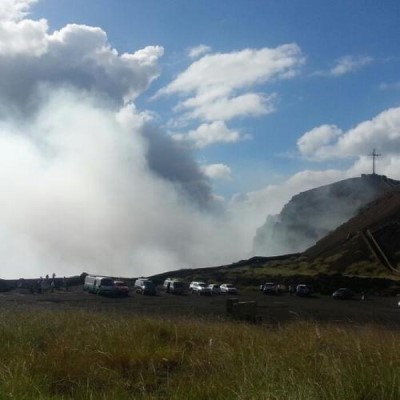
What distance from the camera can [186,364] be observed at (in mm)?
9703

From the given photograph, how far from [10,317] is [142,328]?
3.67m

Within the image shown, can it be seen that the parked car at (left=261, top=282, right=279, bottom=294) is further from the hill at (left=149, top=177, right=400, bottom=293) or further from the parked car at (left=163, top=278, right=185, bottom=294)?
the parked car at (left=163, top=278, right=185, bottom=294)

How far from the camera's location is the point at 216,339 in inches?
448

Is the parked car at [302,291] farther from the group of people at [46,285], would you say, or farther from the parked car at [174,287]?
the group of people at [46,285]

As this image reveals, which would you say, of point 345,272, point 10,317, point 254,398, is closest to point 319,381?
point 254,398

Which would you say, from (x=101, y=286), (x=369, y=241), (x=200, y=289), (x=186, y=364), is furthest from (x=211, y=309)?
(x=369, y=241)

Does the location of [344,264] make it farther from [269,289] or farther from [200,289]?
[200,289]

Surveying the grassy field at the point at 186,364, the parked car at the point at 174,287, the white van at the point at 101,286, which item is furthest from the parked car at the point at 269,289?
the grassy field at the point at 186,364

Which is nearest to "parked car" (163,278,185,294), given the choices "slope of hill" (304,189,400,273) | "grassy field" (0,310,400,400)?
"slope of hill" (304,189,400,273)

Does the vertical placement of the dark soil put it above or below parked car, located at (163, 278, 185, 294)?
below

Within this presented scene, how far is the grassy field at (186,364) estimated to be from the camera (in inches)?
277

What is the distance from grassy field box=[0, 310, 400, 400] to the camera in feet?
23.1

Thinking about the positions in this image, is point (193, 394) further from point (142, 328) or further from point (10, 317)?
point (10, 317)

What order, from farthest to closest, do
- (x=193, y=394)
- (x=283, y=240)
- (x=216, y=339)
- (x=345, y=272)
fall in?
(x=283, y=240) < (x=345, y=272) < (x=216, y=339) < (x=193, y=394)
